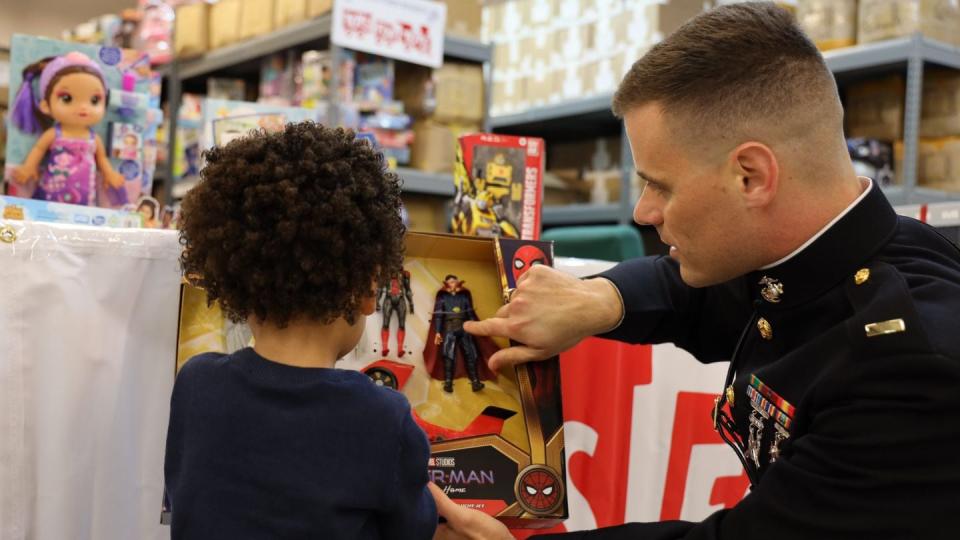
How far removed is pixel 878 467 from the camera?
851mm

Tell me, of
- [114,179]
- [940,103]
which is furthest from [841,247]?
[940,103]

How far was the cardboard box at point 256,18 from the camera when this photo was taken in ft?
12.4

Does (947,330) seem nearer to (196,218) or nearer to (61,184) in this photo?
(196,218)

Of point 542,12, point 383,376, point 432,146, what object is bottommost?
point 383,376

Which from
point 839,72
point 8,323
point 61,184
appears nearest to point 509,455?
point 8,323

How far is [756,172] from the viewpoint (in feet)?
3.23

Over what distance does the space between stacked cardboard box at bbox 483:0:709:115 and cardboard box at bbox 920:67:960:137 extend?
40.4 inches

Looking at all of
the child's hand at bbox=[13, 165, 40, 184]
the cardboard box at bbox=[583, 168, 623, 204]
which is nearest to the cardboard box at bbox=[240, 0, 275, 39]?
the cardboard box at bbox=[583, 168, 623, 204]

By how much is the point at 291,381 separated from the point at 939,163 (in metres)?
3.18

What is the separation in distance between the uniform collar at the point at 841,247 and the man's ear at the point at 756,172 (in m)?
0.07

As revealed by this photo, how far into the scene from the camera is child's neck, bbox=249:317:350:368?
3.07ft

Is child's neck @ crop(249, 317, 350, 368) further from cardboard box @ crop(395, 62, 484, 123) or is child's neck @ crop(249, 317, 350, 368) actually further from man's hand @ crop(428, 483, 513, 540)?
cardboard box @ crop(395, 62, 484, 123)

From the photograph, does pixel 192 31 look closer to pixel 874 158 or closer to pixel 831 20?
pixel 831 20

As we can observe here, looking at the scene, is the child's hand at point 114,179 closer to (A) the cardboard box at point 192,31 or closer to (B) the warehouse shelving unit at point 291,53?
(B) the warehouse shelving unit at point 291,53
